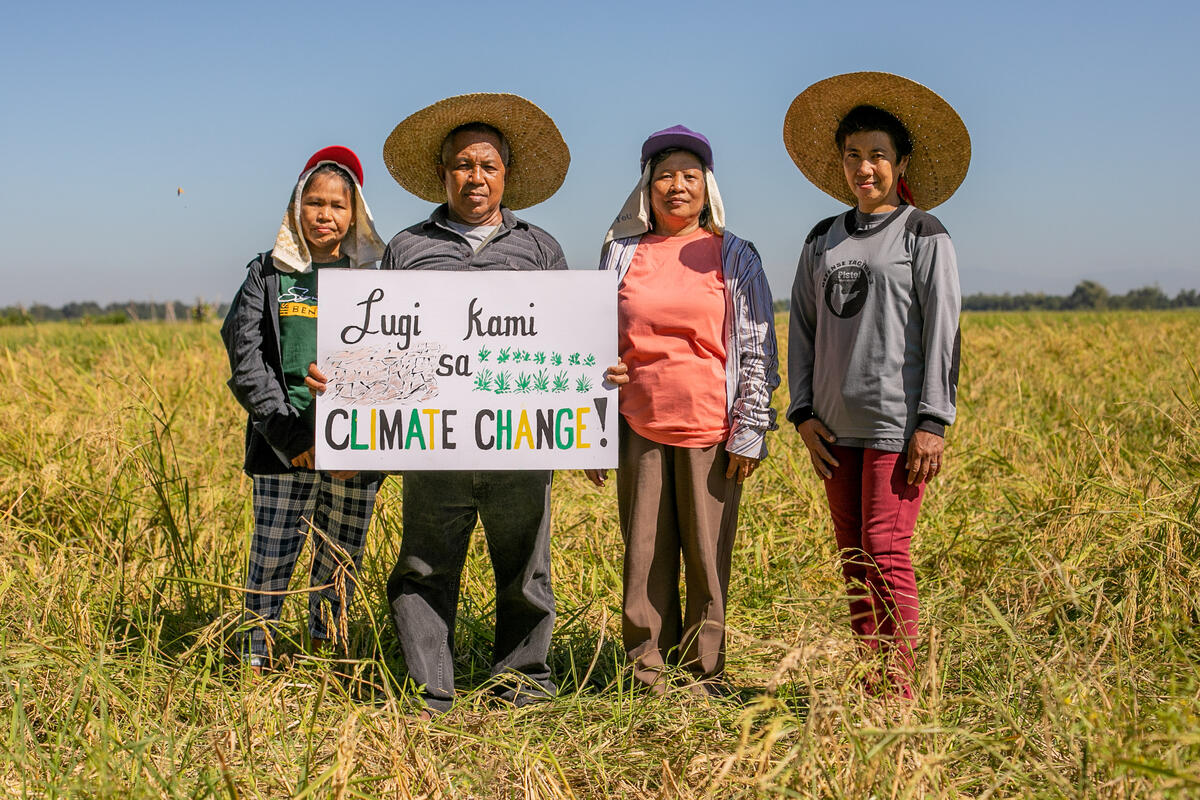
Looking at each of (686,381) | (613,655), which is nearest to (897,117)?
(686,381)

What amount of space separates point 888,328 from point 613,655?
148cm

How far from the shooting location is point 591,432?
8.91 feet

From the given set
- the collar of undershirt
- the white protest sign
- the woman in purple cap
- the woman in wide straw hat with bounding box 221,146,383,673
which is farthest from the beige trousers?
the woman in wide straw hat with bounding box 221,146,383,673

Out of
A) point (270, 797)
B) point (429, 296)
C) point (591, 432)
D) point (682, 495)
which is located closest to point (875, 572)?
point (682, 495)

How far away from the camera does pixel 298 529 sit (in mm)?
3092

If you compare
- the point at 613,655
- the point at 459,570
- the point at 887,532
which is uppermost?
the point at 887,532

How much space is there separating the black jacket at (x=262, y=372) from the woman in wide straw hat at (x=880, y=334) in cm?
159

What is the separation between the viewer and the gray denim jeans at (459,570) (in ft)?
9.12

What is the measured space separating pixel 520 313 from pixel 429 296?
10.7 inches

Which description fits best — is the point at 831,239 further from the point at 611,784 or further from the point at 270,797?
the point at 270,797

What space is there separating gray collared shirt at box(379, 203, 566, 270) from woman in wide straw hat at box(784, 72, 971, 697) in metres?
0.89

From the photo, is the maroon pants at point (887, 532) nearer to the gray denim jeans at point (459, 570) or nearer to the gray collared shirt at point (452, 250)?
the gray denim jeans at point (459, 570)

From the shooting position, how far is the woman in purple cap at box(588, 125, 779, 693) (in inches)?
110

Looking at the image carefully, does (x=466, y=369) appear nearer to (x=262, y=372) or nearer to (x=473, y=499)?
(x=473, y=499)
